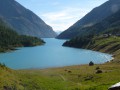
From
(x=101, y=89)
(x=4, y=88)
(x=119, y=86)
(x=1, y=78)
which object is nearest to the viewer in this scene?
(x=119, y=86)

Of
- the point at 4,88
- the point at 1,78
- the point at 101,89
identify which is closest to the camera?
the point at 101,89

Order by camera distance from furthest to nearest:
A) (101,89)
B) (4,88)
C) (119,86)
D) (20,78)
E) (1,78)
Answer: (20,78)
(1,78)
(4,88)
(101,89)
(119,86)

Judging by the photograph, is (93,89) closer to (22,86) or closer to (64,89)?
(64,89)

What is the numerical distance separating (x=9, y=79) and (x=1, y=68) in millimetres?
8024

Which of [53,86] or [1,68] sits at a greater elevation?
[1,68]

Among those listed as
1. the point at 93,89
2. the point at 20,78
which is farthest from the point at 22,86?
the point at 93,89

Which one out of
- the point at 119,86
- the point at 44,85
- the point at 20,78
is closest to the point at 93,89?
the point at 119,86

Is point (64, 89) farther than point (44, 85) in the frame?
No

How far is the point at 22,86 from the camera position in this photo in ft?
214

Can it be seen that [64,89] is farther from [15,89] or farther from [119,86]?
[119,86]

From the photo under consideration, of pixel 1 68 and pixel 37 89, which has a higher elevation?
pixel 1 68

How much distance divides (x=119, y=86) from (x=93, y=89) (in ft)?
45.8

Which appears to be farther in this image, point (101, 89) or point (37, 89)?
point (37, 89)

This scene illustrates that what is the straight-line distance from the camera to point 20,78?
73688 mm
